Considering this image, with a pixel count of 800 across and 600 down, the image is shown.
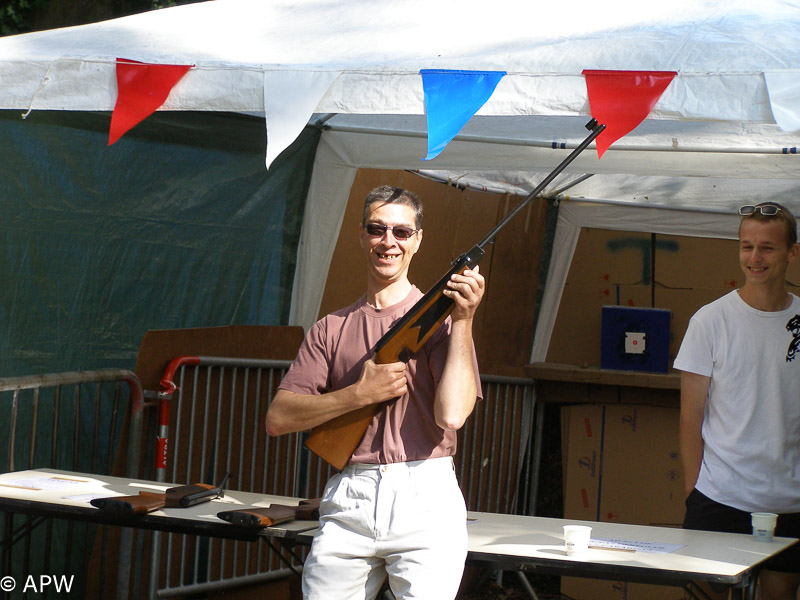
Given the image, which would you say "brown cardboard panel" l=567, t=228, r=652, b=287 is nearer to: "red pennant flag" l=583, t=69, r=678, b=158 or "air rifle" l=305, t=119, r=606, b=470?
"red pennant flag" l=583, t=69, r=678, b=158

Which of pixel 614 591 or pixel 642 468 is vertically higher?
pixel 642 468

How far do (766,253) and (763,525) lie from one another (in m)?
0.96

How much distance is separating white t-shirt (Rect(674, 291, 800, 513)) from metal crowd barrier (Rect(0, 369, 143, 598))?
2470 mm

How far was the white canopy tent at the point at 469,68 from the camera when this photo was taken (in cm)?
281

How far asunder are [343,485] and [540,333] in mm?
4214

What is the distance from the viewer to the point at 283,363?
15.9 ft

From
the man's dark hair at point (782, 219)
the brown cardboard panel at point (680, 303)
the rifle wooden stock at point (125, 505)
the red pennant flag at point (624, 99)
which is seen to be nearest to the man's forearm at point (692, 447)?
the man's dark hair at point (782, 219)

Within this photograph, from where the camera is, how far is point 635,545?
2.96 meters

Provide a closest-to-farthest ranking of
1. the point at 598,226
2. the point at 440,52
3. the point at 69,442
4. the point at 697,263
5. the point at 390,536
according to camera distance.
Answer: the point at 390,536
the point at 440,52
the point at 69,442
the point at 697,263
the point at 598,226

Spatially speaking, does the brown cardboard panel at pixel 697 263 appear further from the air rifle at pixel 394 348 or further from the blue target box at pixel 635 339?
the air rifle at pixel 394 348

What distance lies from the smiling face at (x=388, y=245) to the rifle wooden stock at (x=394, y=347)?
0.16m

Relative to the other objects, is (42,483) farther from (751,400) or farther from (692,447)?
(751,400)

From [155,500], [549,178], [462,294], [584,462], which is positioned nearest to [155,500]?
[155,500]

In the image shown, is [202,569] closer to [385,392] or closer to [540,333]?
[385,392]
